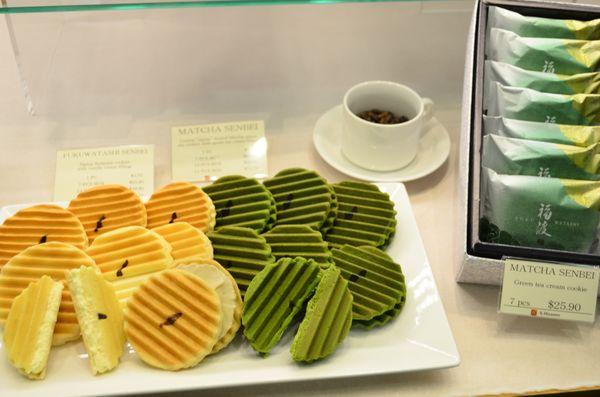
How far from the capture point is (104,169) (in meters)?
1.20

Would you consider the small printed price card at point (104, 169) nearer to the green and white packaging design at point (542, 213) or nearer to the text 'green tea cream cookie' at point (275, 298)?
the text 'green tea cream cookie' at point (275, 298)

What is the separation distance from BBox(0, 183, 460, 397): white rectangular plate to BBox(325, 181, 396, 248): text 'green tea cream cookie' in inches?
5.0

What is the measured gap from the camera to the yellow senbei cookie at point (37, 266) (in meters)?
0.91

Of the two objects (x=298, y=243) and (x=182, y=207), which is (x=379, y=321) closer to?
(x=298, y=243)

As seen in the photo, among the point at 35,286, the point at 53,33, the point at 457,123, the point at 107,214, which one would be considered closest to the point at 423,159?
the point at 457,123

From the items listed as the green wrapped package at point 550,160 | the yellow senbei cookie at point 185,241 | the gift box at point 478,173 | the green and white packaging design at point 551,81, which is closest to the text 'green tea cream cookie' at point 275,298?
the yellow senbei cookie at point 185,241

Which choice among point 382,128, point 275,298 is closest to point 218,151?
point 382,128

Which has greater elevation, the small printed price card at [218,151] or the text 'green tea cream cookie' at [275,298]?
the small printed price card at [218,151]

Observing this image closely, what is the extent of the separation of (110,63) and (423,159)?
28.5 inches

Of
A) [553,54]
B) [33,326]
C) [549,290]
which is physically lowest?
[549,290]

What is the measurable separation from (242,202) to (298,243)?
133 millimetres

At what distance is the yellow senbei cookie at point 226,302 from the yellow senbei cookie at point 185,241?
32 millimetres

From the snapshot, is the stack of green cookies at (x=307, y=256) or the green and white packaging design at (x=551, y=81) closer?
the stack of green cookies at (x=307, y=256)

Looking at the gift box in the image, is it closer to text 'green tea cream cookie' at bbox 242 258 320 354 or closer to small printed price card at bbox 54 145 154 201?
text 'green tea cream cookie' at bbox 242 258 320 354
